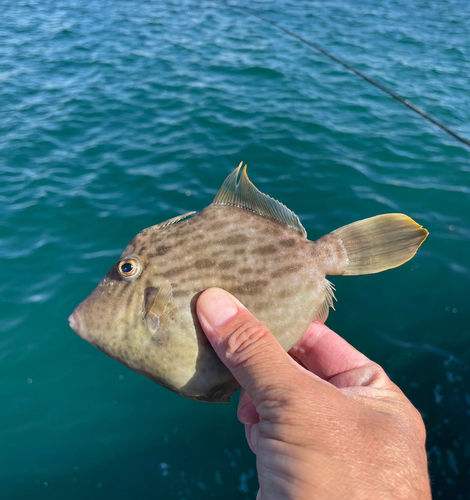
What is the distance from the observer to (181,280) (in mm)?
2553

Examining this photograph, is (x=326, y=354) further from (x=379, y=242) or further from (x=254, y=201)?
(x=254, y=201)

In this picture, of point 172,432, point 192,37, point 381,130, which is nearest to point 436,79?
point 381,130

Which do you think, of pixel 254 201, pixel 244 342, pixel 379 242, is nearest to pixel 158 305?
pixel 244 342

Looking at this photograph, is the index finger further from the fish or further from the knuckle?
the knuckle

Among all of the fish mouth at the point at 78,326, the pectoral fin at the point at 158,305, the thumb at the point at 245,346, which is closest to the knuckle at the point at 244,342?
the thumb at the point at 245,346

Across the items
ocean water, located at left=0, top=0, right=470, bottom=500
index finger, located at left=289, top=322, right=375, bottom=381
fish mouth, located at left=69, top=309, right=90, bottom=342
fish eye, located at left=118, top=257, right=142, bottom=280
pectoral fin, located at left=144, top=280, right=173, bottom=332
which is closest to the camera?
pectoral fin, located at left=144, top=280, right=173, bottom=332

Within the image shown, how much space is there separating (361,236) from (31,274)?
580 cm

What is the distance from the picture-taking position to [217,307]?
2410 mm

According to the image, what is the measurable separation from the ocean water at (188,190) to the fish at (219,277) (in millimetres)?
2689

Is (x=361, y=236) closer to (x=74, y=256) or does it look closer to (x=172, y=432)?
(x=172, y=432)

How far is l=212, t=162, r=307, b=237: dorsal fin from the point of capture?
2682 millimetres

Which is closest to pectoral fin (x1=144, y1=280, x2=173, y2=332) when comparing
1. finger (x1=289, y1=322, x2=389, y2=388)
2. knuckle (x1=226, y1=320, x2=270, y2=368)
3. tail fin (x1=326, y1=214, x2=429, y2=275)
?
knuckle (x1=226, y1=320, x2=270, y2=368)

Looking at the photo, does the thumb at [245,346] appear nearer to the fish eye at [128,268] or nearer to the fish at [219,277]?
the fish at [219,277]

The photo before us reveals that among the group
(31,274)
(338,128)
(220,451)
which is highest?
(338,128)
